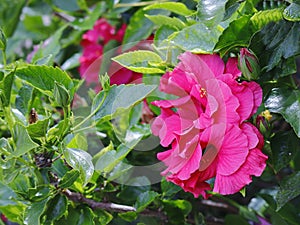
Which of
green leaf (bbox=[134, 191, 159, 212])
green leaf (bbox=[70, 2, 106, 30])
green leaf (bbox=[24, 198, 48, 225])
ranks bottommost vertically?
green leaf (bbox=[134, 191, 159, 212])

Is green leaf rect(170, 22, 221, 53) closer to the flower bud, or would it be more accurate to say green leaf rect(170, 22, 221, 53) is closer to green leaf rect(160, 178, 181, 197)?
the flower bud

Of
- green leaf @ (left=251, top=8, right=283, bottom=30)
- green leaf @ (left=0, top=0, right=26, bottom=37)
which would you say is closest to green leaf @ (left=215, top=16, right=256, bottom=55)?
green leaf @ (left=251, top=8, right=283, bottom=30)

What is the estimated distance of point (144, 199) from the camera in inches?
26.9

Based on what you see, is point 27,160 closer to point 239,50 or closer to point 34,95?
point 34,95

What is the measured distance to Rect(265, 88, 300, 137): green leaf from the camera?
56 centimetres

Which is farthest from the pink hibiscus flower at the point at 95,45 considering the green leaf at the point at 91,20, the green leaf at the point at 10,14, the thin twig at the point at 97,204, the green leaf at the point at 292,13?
the green leaf at the point at 292,13

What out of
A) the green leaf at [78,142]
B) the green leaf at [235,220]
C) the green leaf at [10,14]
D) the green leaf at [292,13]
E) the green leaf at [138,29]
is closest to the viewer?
the green leaf at [292,13]

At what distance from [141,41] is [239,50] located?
0.29 m

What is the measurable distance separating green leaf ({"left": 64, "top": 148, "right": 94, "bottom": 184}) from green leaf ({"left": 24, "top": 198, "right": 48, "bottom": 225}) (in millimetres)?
70

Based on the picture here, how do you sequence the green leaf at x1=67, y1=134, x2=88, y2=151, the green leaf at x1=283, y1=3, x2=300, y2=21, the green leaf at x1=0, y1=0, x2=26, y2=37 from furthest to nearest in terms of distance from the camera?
the green leaf at x1=0, y1=0, x2=26, y2=37 → the green leaf at x1=67, y1=134, x2=88, y2=151 → the green leaf at x1=283, y1=3, x2=300, y2=21

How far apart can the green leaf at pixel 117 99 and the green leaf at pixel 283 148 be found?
Result: 0.48 feet

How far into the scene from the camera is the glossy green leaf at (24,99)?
0.69m

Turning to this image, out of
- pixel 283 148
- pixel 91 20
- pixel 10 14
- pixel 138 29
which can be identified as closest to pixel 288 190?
pixel 283 148

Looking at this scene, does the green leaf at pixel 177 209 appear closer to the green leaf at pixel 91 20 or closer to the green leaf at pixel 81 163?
the green leaf at pixel 81 163
